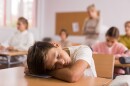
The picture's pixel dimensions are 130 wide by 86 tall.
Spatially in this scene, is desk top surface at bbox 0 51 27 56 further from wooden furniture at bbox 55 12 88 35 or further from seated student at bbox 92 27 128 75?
wooden furniture at bbox 55 12 88 35

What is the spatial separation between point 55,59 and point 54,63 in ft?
0.08

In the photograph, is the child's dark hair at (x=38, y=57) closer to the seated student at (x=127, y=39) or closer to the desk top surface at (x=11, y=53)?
the desk top surface at (x=11, y=53)

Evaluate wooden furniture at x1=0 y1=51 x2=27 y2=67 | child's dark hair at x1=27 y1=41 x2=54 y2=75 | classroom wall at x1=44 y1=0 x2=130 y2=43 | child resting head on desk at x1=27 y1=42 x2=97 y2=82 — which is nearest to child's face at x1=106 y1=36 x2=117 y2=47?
wooden furniture at x1=0 y1=51 x2=27 y2=67

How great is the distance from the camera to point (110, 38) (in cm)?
327

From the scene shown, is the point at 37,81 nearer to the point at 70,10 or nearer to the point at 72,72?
the point at 72,72

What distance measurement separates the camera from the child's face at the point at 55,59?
48.6 inches

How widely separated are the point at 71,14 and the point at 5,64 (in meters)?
2.72

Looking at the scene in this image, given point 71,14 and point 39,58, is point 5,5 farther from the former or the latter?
point 39,58

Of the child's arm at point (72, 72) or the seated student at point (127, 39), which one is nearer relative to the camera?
the child's arm at point (72, 72)

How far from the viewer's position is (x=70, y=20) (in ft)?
21.6

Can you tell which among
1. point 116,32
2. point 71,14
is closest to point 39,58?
point 116,32

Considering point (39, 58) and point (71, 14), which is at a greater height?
point (71, 14)

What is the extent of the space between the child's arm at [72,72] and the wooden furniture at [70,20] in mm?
5103

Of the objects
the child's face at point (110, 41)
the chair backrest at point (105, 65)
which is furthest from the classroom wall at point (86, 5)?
the chair backrest at point (105, 65)
